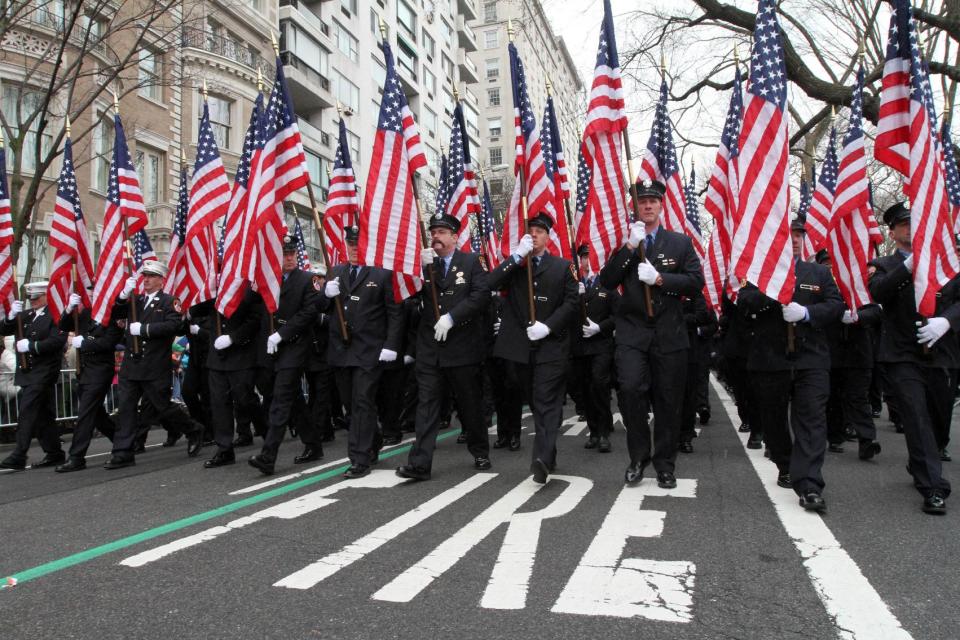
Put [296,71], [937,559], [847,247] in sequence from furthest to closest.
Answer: [296,71], [847,247], [937,559]

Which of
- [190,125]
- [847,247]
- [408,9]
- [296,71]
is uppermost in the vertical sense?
[408,9]

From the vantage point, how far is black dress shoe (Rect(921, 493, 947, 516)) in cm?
466

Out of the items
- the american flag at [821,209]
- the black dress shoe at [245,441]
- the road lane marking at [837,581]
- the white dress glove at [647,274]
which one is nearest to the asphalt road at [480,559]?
the road lane marking at [837,581]

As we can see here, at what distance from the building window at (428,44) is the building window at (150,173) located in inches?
1057

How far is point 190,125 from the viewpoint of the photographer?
24.5 m

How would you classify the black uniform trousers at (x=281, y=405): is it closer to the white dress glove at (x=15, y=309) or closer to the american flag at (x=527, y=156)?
the american flag at (x=527, y=156)

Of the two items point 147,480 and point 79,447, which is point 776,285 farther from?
point 79,447

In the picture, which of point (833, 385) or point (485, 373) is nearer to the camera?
point (833, 385)

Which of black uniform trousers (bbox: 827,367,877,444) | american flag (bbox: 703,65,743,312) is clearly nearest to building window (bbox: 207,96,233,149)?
american flag (bbox: 703,65,743,312)

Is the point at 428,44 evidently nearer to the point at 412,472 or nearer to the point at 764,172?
the point at 764,172

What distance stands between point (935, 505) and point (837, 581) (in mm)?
1828

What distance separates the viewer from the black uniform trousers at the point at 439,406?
19.8 ft

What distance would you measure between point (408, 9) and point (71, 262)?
39.8 meters

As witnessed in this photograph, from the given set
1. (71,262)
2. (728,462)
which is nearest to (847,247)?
(728,462)
